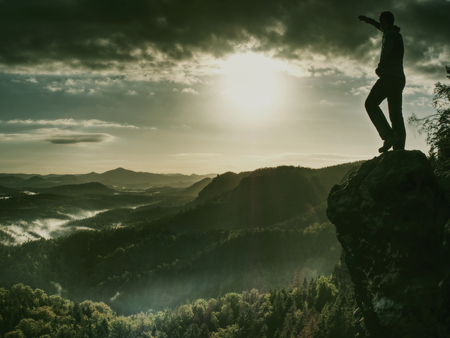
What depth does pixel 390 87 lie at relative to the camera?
7660mm

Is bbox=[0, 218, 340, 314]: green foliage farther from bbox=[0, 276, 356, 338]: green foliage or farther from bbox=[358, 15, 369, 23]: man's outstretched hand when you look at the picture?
bbox=[358, 15, 369, 23]: man's outstretched hand

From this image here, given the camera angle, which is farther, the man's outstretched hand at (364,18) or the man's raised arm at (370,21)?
the man's outstretched hand at (364,18)

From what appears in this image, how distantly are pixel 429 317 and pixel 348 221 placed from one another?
279cm

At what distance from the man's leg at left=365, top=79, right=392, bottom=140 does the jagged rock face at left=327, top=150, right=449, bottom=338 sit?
3.80 ft

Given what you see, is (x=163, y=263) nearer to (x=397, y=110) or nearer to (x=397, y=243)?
(x=397, y=243)

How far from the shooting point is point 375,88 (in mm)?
7918

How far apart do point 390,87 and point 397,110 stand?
2.53 feet

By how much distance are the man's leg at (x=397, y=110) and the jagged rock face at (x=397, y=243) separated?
0.96 m

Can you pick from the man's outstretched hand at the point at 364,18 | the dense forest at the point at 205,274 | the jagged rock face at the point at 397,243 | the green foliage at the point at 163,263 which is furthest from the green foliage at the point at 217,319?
the green foliage at the point at 163,263

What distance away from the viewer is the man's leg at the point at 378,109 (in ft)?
25.8

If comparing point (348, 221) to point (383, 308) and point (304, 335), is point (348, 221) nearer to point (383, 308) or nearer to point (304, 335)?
point (383, 308)

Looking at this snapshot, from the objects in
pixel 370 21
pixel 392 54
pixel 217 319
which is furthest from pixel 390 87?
pixel 217 319

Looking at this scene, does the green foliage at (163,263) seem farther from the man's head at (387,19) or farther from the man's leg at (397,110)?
the man's head at (387,19)

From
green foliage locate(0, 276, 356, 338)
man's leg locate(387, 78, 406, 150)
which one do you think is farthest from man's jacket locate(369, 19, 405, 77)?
green foliage locate(0, 276, 356, 338)
